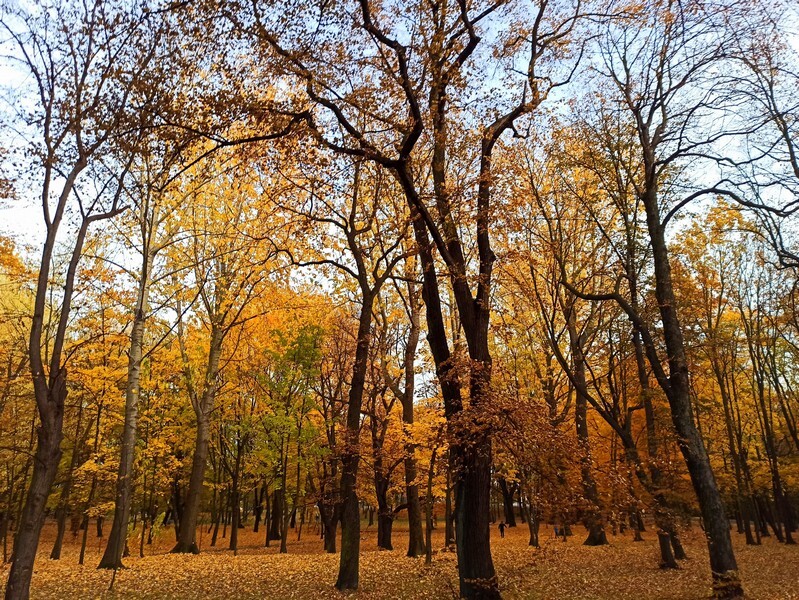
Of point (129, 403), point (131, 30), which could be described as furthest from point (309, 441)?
point (131, 30)

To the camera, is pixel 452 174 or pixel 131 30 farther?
pixel 452 174

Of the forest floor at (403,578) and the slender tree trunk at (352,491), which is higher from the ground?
the slender tree trunk at (352,491)

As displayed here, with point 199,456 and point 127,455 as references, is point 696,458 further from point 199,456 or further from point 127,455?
point 199,456

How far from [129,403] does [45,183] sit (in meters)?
7.82

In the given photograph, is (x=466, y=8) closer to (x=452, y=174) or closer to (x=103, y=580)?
(x=452, y=174)

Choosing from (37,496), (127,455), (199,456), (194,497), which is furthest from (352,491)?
(194,497)

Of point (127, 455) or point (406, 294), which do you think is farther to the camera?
point (406, 294)

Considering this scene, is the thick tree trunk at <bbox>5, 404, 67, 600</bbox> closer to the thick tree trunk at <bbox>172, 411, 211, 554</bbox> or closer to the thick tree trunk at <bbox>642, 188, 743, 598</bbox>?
the thick tree trunk at <bbox>642, 188, 743, 598</bbox>

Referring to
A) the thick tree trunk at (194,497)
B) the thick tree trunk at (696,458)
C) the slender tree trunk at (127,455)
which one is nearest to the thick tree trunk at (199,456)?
the thick tree trunk at (194,497)

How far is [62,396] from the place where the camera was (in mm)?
6891

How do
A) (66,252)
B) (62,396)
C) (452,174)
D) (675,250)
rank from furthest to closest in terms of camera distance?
(66,252) < (675,250) < (452,174) < (62,396)

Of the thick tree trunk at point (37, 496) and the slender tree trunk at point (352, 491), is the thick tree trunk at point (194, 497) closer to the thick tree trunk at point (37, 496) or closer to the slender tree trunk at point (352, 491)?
the slender tree trunk at point (352, 491)

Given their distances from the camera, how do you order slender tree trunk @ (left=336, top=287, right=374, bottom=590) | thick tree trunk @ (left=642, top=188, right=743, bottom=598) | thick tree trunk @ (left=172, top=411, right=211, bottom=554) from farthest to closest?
thick tree trunk @ (left=172, top=411, right=211, bottom=554)
slender tree trunk @ (left=336, top=287, right=374, bottom=590)
thick tree trunk @ (left=642, top=188, right=743, bottom=598)

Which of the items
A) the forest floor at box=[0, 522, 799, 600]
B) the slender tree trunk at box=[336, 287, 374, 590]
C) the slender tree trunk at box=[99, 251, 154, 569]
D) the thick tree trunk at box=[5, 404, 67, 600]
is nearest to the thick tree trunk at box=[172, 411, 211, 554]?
the forest floor at box=[0, 522, 799, 600]
